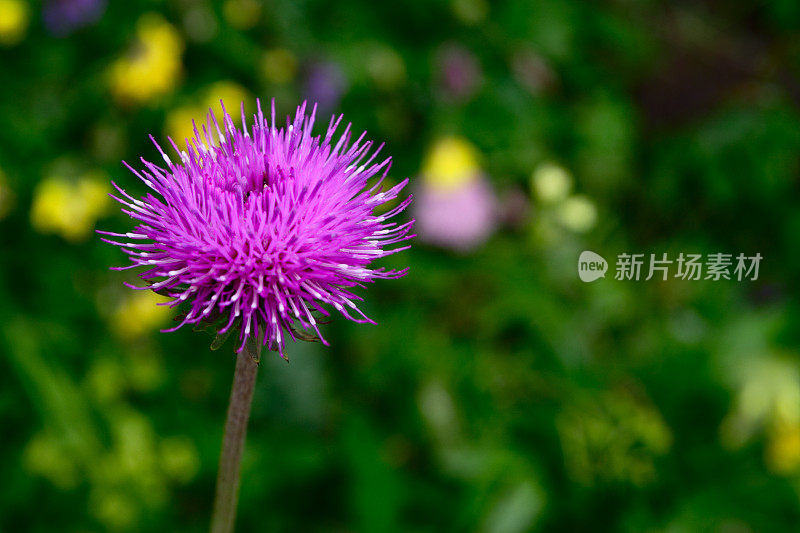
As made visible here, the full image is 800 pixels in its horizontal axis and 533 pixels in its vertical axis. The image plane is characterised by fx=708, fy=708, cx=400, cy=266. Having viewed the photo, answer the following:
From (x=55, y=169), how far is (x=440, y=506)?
1638 mm

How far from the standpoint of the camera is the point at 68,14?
2.37 metres

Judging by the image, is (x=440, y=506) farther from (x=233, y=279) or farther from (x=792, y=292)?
(x=792, y=292)

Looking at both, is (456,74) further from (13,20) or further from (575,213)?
(13,20)

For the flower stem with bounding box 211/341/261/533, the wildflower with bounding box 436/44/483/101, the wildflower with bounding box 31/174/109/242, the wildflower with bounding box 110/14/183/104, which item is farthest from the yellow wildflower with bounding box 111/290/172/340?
the wildflower with bounding box 436/44/483/101

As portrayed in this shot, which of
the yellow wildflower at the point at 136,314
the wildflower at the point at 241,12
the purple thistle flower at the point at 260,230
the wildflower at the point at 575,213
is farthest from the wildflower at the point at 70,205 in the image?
the wildflower at the point at 575,213

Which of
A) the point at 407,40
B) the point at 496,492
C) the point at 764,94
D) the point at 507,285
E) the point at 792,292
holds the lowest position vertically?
the point at 496,492

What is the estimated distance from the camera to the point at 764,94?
367 cm

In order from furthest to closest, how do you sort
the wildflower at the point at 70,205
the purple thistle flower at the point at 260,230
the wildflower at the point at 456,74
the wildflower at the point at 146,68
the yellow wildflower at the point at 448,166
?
the wildflower at the point at 456,74, the yellow wildflower at the point at 448,166, the wildflower at the point at 146,68, the wildflower at the point at 70,205, the purple thistle flower at the point at 260,230

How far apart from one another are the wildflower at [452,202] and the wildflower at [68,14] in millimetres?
1297

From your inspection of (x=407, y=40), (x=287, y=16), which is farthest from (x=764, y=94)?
(x=287, y=16)

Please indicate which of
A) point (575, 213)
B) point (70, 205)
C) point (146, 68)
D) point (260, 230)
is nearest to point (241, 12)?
point (146, 68)

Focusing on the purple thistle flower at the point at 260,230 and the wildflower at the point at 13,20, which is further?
the wildflower at the point at 13,20

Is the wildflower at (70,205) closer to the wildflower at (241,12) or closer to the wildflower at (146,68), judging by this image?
the wildflower at (146,68)

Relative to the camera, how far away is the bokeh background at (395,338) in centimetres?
216
